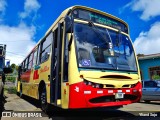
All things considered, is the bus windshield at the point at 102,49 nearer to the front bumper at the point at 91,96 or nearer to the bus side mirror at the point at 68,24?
the bus side mirror at the point at 68,24

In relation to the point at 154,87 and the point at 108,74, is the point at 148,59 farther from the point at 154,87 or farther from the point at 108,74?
the point at 108,74

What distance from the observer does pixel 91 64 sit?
21.2ft

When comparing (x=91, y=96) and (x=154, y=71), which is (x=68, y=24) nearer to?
(x=91, y=96)

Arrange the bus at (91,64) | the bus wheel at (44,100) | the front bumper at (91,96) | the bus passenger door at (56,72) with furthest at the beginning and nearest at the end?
the bus wheel at (44,100), the bus passenger door at (56,72), the bus at (91,64), the front bumper at (91,96)

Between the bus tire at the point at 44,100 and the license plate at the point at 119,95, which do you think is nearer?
the license plate at the point at 119,95

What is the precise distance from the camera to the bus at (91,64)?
242 inches

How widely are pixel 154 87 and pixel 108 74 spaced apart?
962cm

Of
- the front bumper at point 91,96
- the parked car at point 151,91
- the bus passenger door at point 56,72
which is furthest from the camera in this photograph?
the parked car at point 151,91

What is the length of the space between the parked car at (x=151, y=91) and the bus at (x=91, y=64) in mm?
7836

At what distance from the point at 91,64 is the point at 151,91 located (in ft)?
32.5

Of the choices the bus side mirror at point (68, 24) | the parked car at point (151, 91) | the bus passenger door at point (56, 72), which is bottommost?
the parked car at point (151, 91)

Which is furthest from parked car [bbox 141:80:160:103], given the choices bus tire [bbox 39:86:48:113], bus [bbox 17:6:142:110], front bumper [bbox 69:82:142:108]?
front bumper [bbox 69:82:142:108]

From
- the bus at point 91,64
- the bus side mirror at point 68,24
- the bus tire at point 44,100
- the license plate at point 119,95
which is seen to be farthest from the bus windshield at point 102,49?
the bus tire at point 44,100

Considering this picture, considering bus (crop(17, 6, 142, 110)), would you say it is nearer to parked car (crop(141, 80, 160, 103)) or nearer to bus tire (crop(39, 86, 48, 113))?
bus tire (crop(39, 86, 48, 113))
